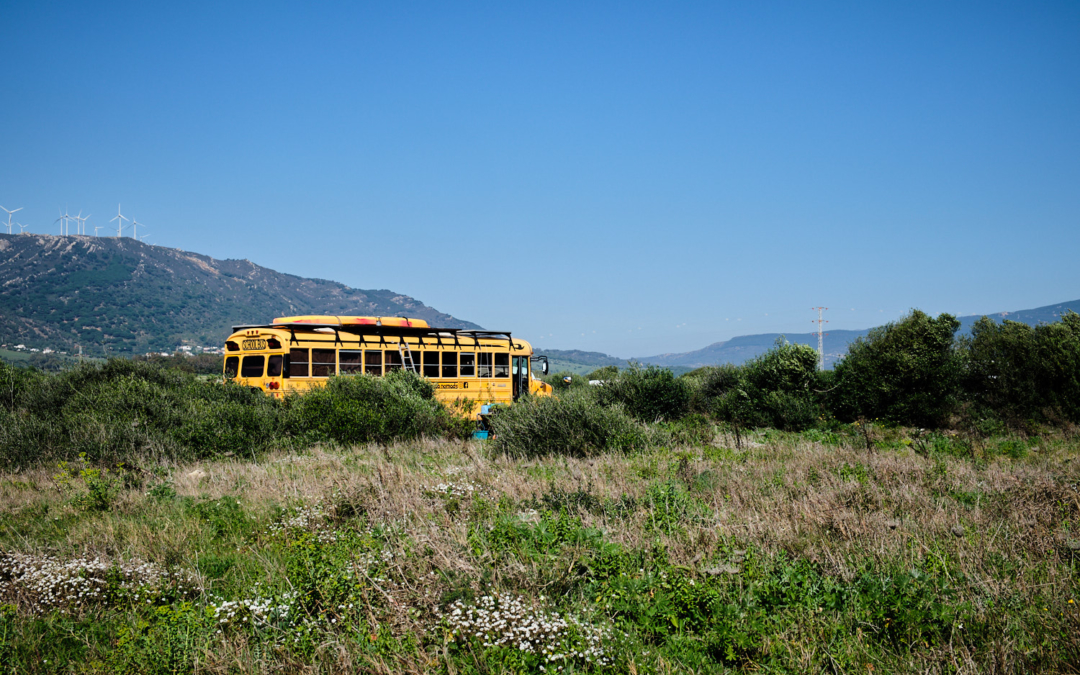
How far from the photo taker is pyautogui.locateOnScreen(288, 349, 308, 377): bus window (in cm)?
1761

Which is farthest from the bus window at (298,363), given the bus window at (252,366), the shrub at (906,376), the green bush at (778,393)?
the shrub at (906,376)

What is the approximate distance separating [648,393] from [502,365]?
18.0 ft

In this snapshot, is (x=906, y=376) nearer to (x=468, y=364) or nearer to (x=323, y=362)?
(x=468, y=364)

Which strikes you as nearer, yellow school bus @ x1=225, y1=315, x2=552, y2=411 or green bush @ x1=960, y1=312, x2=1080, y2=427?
green bush @ x1=960, y1=312, x2=1080, y2=427

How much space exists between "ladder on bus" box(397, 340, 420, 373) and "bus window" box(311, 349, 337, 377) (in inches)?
86.3

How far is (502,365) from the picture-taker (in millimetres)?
21453

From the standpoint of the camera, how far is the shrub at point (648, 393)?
19.6m

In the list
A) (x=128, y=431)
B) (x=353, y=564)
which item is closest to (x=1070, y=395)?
(x=353, y=564)

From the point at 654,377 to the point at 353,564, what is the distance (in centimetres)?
1653

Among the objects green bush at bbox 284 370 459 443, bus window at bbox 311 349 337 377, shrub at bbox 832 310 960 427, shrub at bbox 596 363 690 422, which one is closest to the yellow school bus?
bus window at bbox 311 349 337 377

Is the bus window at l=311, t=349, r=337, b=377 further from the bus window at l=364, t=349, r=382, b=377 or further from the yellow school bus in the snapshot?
the bus window at l=364, t=349, r=382, b=377

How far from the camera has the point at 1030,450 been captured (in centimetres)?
1058

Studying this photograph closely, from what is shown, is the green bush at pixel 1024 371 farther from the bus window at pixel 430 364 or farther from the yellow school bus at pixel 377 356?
the bus window at pixel 430 364

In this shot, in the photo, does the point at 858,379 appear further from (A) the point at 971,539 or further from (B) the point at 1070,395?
(A) the point at 971,539
